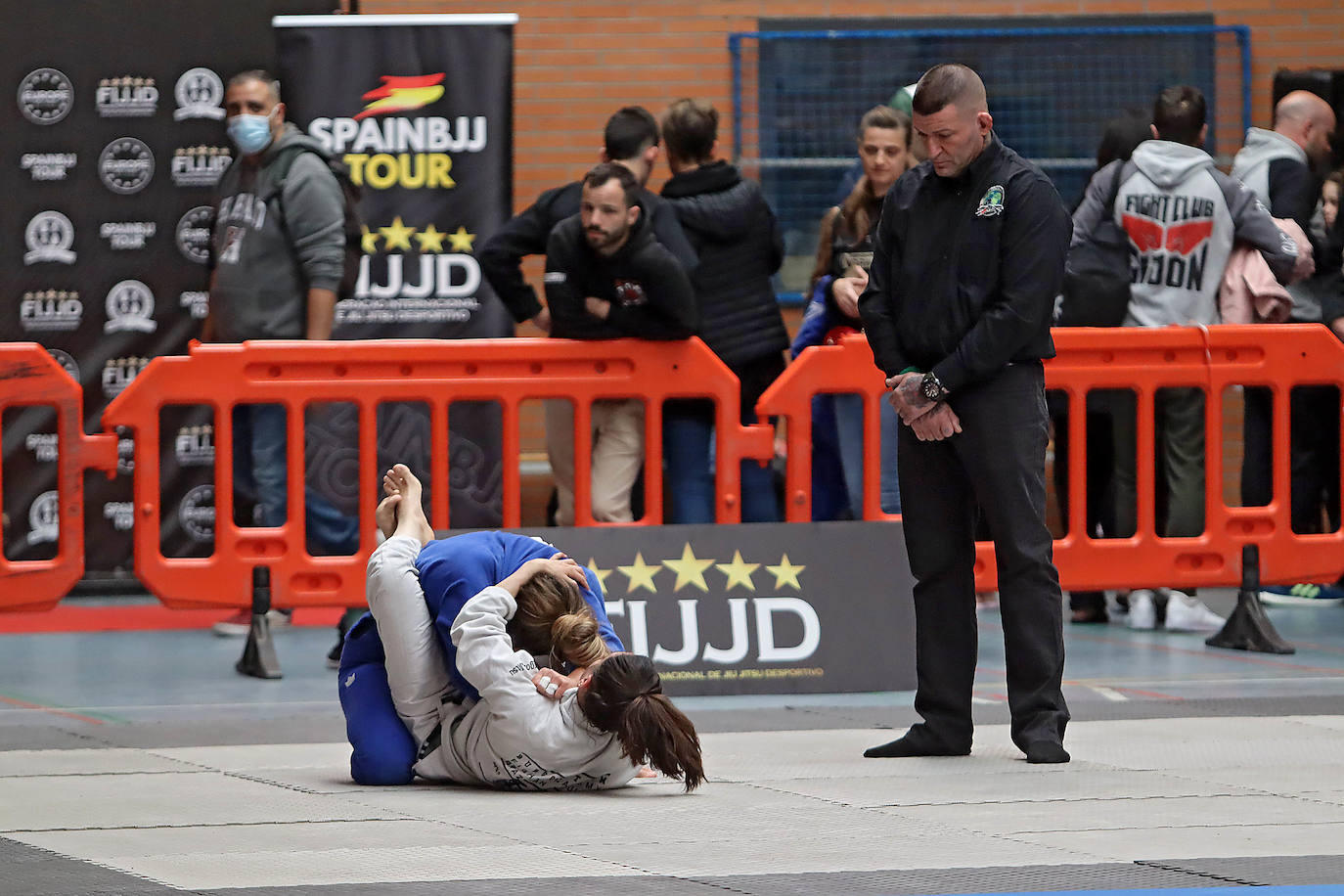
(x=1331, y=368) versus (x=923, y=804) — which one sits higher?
(x=1331, y=368)

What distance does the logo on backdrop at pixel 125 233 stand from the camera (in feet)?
36.8

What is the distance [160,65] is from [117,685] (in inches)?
157

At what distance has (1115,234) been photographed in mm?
10133

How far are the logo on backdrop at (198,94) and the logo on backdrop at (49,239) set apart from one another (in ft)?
2.63

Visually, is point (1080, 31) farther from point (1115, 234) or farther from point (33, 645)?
point (33, 645)

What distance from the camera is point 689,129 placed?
32.0 ft

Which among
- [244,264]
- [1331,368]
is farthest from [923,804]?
[244,264]

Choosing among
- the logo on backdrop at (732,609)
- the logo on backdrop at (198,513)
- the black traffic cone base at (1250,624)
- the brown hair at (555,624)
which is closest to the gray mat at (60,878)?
the brown hair at (555,624)

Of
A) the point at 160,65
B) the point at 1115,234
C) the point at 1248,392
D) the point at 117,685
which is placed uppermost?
the point at 160,65

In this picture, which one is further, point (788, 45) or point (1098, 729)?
point (788, 45)

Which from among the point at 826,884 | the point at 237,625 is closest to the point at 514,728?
the point at 826,884

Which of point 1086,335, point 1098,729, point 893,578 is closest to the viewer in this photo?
point 1098,729

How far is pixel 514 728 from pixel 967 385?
70.5 inches

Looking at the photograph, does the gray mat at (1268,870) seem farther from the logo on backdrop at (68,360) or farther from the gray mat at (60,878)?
the logo on backdrop at (68,360)
